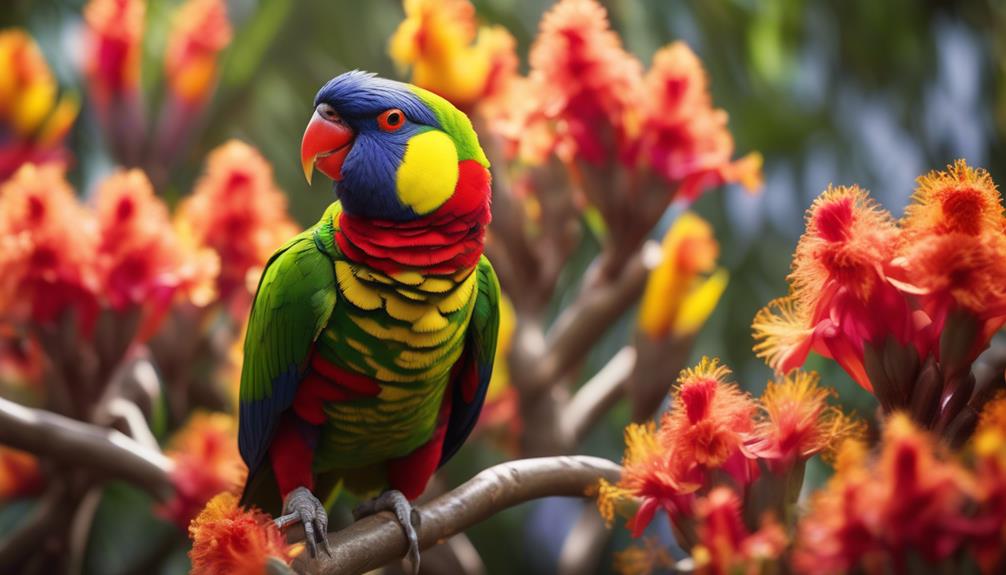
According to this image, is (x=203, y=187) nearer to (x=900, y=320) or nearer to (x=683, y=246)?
(x=683, y=246)

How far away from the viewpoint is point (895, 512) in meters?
0.58

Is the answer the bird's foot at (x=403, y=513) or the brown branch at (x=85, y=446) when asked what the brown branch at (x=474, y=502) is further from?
the brown branch at (x=85, y=446)

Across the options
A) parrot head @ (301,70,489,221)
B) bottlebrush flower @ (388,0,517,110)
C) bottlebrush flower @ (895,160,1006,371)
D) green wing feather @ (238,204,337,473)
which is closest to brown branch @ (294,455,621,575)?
green wing feather @ (238,204,337,473)

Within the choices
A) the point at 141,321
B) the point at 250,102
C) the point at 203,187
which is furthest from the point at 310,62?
the point at 141,321

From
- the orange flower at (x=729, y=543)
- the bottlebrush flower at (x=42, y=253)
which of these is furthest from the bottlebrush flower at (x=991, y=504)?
the bottlebrush flower at (x=42, y=253)

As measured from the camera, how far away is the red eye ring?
888 mm

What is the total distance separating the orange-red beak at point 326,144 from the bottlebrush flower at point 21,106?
0.96 meters

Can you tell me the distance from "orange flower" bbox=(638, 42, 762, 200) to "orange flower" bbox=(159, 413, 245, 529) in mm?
663

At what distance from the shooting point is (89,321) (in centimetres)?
128

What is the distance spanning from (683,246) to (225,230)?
2.10 feet

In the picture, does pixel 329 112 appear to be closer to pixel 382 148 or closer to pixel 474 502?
pixel 382 148

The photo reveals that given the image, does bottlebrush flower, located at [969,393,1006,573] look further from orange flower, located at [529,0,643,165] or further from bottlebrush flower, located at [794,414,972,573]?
orange flower, located at [529,0,643,165]

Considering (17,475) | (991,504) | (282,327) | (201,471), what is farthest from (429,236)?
(17,475)

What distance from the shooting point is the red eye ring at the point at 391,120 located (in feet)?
2.91
